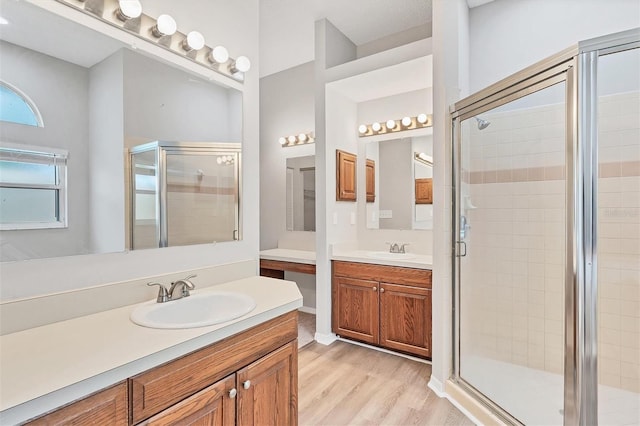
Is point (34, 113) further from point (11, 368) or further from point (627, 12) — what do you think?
point (627, 12)

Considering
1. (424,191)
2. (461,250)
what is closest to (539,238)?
(461,250)

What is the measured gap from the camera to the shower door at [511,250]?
6.63 ft

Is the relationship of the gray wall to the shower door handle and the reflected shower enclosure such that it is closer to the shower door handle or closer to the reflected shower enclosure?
the reflected shower enclosure

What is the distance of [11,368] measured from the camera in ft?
2.64

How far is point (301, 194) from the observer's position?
3729mm

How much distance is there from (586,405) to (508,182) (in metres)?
1.40

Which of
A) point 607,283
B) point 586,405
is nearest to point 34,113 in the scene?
point 586,405

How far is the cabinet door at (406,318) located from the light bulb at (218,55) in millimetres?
2069

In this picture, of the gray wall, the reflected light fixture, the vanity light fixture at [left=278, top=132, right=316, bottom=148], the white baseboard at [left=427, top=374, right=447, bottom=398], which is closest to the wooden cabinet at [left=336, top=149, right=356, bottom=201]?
the reflected light fixture

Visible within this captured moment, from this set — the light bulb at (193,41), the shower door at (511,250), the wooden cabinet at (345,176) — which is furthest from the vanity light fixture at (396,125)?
the light bulb at (193,41)

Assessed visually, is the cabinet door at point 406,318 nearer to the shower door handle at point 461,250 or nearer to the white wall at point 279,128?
the shower door handle at point 461,250

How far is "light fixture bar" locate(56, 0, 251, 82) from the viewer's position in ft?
4.15

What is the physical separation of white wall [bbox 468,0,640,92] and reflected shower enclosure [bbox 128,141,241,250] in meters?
2.29

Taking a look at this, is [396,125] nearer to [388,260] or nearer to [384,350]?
[388,260]
